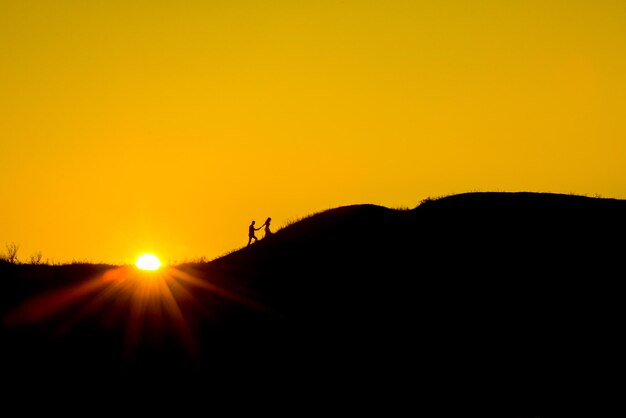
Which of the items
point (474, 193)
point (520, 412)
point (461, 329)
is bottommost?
point (520, 412)

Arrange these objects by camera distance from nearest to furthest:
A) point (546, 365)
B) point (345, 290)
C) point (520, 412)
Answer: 1. point (520, 412)
2. point (546, 365)
3. point (345, 290)

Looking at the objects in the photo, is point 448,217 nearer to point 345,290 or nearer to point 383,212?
point 383,212

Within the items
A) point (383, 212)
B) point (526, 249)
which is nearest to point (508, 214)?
point (526, 249)

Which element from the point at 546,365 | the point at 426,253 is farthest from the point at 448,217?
the point at 546,365

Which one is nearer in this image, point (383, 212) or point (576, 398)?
point (576, 398)

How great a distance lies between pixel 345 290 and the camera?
171ft

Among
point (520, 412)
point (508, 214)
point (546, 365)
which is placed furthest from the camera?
point (508, 214)

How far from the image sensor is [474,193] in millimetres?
57875

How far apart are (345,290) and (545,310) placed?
379 inches

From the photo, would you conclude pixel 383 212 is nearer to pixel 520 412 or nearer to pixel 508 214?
pixel 508 214

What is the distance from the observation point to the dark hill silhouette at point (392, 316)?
45.4m

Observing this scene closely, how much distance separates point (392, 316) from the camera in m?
49.9

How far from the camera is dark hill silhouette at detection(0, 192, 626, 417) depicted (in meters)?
45.4

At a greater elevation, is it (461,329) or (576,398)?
(461,329)
